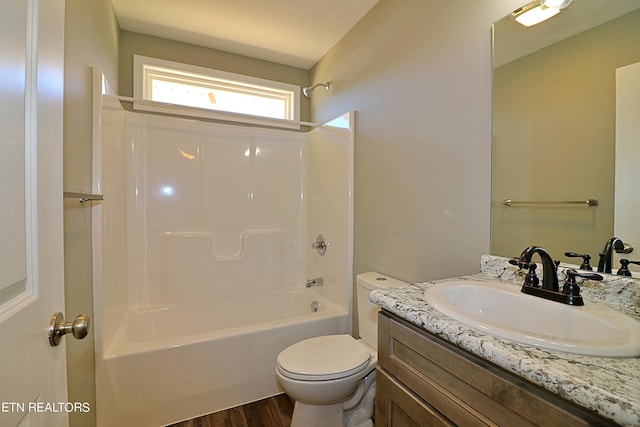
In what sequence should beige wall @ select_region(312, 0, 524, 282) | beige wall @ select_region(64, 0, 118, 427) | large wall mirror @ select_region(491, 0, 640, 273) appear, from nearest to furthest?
1. large wall mirror @ select_region(491, 0, 640, 273)
2. beige wall @ select_region(64, 0, 118, 427)
3. beige wall @ select_region(312, 0, 524, 282)

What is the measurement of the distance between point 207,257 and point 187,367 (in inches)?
39.8

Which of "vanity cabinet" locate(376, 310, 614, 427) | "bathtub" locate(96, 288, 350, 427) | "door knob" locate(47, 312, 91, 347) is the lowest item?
"bathtub" locate(96, 288, 350, 427)

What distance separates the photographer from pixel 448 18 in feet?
4.54

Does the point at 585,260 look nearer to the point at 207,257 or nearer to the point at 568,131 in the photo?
the point at 568,131

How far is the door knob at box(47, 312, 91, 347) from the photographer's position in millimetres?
588

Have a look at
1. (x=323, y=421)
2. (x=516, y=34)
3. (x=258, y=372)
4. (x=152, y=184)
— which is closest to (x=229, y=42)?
(x=152, y=184)

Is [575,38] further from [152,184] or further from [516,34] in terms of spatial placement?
[152,184]

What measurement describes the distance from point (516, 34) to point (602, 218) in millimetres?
769

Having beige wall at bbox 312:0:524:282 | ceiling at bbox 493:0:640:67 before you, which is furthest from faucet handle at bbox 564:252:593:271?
ceiling at bbox 493:0:640:67

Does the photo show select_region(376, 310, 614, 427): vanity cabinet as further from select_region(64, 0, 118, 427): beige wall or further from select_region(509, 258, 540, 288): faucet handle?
select_region(64, 0, 118, 427): beige wall

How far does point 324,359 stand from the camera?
4.70 feet

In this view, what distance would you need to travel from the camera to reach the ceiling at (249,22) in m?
1.91

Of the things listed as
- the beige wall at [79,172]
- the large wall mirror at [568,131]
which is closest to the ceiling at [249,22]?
the beige wall at [79,172]

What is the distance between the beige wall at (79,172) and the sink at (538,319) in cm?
141
